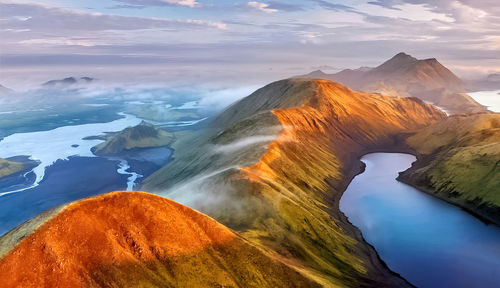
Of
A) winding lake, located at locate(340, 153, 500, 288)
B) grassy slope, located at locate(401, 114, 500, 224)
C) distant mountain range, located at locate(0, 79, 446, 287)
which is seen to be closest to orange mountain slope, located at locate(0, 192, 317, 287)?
distant mountain range, located at locate(0, 79, 446, 287)

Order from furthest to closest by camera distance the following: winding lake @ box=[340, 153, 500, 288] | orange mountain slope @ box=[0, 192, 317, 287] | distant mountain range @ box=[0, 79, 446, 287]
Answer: winding lake @ box=[340, 153, 500, 288] → distant mountain range @ box=[0, 79, 446, 287] → orange mountain slope @ box=[0, 192, 317, 287]

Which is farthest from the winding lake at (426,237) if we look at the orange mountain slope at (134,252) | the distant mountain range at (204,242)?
the orange mountain slope at (134,252)

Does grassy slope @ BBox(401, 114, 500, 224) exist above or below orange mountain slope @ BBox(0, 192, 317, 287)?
below

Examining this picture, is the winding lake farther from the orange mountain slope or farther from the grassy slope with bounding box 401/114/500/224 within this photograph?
the orange mountain slope

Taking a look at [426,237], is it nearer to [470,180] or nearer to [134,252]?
[470,180]

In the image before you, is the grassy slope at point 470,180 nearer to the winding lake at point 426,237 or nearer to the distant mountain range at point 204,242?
the winding lake at point 426,237

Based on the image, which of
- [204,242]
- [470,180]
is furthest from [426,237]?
[204,242]

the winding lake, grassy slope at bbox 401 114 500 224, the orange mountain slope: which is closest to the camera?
the orange mountain slope
